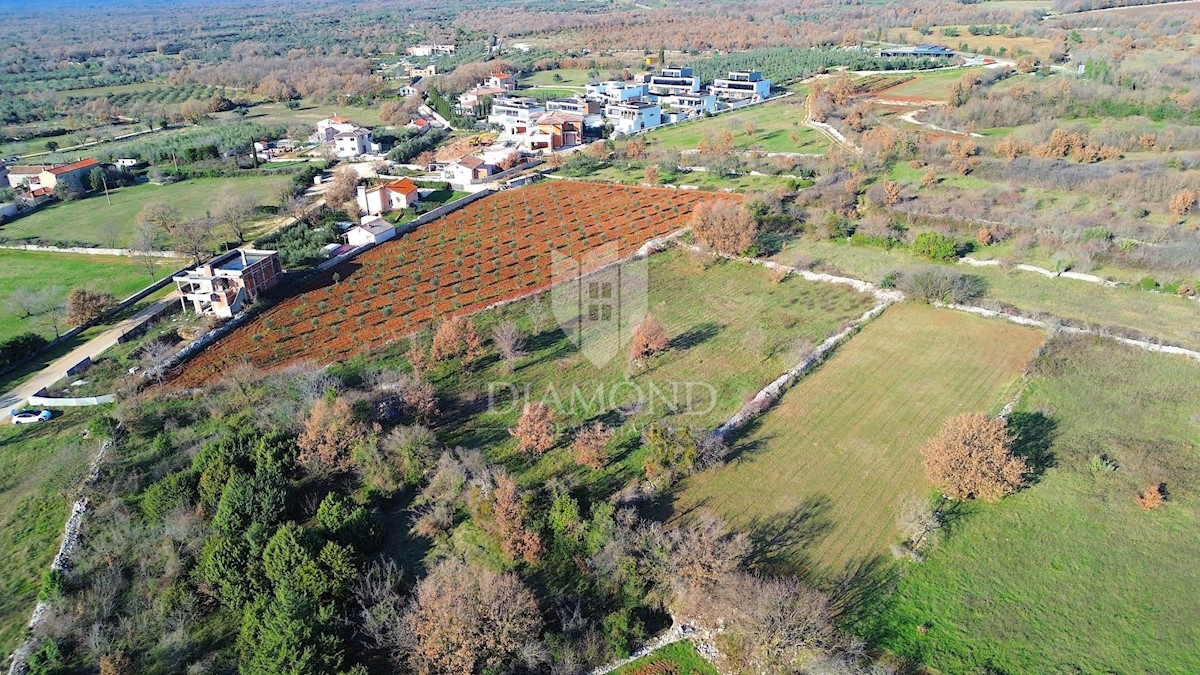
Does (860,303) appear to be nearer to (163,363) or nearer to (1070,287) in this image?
(1070,287)

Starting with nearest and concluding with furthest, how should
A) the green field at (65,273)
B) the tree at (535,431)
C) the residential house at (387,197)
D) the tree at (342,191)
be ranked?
the tree at (535,431) → the green field at (65,273) → the residential house at (387,197) → the tree at (342,191)

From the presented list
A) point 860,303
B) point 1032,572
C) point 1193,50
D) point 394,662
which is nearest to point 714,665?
point 394,662

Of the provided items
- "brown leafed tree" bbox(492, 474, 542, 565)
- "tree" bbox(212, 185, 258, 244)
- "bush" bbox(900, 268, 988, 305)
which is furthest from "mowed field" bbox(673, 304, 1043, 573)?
"tree" bbox(212, 185, 258, 244)

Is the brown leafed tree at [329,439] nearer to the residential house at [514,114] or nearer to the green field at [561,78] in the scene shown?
the residential house at [514,114]

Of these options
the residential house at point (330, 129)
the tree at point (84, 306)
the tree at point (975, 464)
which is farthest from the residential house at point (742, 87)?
the tree at point (975, 464)

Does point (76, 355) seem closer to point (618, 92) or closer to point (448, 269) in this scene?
point (448, 269)

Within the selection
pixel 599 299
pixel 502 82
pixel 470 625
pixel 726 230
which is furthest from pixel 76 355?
pixel 502 82
